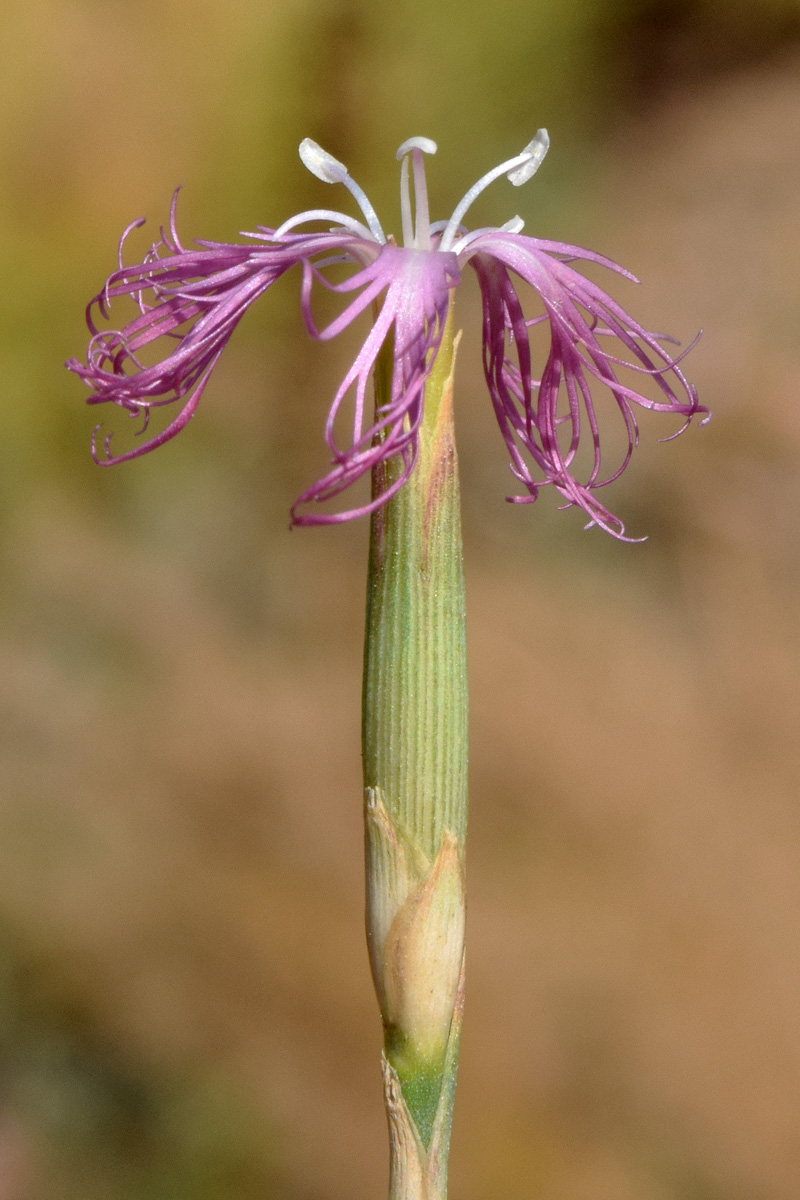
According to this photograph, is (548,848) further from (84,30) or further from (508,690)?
(84,30)

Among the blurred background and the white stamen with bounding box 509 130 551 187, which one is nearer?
the white stamen with bounding box 509 130 551 187

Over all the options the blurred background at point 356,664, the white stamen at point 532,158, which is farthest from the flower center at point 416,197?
the blurred background at point 356,664

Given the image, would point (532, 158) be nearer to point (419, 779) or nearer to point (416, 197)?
point (416, 197)

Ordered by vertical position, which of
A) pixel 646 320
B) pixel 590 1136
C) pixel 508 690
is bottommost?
pixel 590 1136

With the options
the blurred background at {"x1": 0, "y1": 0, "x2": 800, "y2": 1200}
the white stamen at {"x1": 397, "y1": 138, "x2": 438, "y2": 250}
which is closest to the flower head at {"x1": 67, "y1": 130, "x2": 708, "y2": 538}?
the white stamen at {"x1": 397, "y1": 138, "x2": 438, "y2": 250}

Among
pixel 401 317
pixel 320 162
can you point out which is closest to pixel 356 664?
pixel 320 162

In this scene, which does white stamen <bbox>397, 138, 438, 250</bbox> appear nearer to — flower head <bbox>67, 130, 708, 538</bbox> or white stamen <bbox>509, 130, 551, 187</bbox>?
flower head <bbox>67, 130, 708, 538</bbox>

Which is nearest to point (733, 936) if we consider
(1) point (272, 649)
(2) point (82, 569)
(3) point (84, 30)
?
(1) point (272, 649)
